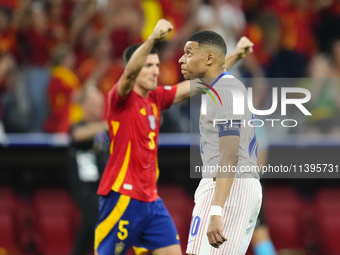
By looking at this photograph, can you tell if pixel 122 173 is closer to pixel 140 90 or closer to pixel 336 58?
pixel 140 90

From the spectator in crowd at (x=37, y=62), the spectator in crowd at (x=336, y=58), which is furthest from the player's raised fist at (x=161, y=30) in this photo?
the spectator in crowd at (x=336, y=58)

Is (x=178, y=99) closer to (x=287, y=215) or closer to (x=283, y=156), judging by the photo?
(x=283, y=156)

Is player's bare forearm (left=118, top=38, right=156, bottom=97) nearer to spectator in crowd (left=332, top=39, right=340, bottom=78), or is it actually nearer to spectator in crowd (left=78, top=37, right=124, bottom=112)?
spectator in crowd (left=78, top=37, right=124, bottom=112)

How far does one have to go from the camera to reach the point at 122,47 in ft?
30.3

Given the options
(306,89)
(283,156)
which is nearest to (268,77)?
(306,89)

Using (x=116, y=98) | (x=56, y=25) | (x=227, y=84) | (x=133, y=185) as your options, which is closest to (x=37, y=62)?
(x=56, y=25)

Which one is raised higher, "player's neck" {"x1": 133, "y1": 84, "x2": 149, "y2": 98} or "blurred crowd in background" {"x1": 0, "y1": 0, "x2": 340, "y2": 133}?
"blurred crowd in background" {"x1": 0, "y1": 0, "x2": 340, "y2": 133}

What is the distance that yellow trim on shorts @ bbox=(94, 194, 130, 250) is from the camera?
4910 millimetres

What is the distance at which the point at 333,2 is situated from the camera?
10.4m

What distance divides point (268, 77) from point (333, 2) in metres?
2.54

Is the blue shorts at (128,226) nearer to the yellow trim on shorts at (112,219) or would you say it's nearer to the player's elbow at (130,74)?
the yellow trim on shorts at (112,219)

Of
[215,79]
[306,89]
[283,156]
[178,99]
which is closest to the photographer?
[215,79]

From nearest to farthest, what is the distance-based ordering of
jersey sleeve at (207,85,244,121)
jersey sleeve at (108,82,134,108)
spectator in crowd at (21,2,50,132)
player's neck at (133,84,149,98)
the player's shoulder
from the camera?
jersey sleeve at (207,85,244,121), the player's shoulder, jersey sleeve at (108,82,134,108), player's neck at (133,84,149,98), spectator in crowd at (21,2,50,132)

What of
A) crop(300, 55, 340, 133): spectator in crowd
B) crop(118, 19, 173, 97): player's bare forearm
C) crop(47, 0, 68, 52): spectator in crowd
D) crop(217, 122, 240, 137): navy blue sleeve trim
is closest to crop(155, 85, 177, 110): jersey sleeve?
crop(118, 19, 173, 97): player's bare forearm
